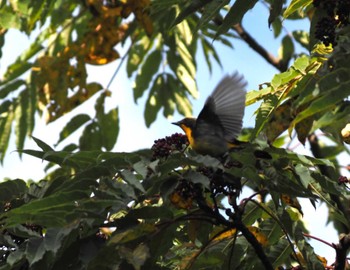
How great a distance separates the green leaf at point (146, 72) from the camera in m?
7.30

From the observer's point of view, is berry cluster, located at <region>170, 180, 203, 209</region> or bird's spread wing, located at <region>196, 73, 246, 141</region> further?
bird's spread wing, located at <region>196, 73, 246, 141</region>

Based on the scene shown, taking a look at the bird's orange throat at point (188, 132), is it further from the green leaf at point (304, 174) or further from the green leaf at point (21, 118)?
the green leaf at point (21, 118)

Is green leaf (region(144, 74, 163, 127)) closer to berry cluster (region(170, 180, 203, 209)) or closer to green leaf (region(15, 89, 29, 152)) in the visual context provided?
green leaf (region(15, 89, 29, 152))

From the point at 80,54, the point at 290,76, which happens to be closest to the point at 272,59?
the point at 80,54

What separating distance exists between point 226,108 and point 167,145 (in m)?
0.40

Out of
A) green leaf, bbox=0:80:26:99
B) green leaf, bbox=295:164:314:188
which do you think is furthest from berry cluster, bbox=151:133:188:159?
green leaf, bbox=0:80:26:99

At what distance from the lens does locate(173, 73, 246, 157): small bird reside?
3234 mm

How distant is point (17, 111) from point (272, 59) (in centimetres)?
184

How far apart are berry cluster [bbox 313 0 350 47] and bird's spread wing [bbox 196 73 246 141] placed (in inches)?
12.8

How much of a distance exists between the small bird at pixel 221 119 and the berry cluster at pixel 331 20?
32cm

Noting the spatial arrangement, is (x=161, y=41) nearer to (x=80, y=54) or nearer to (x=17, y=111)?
(x=80, y=54)

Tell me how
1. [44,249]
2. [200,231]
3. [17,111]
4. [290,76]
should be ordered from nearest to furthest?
[44,249] → [200,231] → [290,76] → [17,111]

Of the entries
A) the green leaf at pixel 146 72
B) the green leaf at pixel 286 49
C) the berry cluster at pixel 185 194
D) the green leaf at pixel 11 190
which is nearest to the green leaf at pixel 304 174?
the berry cluster at pixel 185 194

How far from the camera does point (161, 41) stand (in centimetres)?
738
